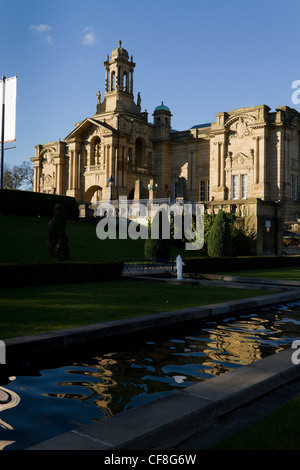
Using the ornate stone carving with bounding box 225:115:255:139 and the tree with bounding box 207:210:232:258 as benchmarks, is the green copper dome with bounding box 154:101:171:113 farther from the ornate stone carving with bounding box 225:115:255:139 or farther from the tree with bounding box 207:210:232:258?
the tree with bounding box 207:210:232:258

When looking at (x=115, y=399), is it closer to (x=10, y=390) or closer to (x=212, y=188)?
(x=10, y=390)

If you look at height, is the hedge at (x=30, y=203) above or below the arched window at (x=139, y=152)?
below

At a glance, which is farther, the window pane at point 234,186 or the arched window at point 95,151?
the arched window at point 95,151

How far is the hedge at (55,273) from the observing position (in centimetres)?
1458

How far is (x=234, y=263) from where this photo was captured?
25188mm

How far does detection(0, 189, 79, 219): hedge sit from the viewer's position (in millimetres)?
33419

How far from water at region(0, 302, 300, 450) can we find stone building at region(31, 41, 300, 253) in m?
34.9

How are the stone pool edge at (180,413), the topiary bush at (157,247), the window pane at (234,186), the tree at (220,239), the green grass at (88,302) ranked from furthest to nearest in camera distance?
the window pane at (234,186) < the tree at (220,239) < the topiary bush at (157,247) < the green grass at (88,302) < the stone pool edge at (180,413)

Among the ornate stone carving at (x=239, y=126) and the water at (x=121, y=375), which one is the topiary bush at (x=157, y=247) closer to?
the water at (x=121, y=375)

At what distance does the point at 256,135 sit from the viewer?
151ft

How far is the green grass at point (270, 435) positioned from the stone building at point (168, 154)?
39.1 meters

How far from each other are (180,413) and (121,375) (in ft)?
6.82

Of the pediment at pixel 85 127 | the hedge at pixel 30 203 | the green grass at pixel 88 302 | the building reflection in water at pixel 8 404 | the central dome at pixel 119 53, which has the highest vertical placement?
the central dome at pixel 119 53

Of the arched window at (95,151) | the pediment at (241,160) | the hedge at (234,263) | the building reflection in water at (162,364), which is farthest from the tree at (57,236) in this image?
the arched window at (95,151)
